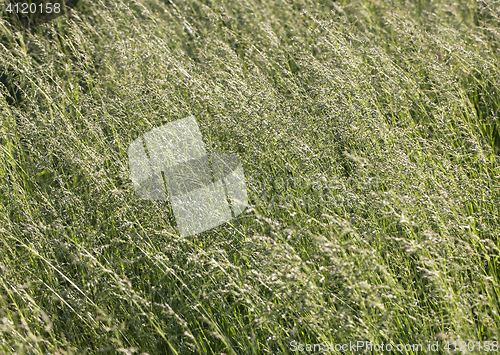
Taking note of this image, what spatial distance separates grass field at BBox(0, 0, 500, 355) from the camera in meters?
1.58

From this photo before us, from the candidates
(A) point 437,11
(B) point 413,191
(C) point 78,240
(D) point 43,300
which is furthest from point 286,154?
(A) point 437,11

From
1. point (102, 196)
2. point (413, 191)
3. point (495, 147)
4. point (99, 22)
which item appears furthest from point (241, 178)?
point (99, 22)

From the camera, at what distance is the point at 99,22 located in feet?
15.0

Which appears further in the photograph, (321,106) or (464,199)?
(321,106)

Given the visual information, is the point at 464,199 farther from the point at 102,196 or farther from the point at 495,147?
the point at 102,196

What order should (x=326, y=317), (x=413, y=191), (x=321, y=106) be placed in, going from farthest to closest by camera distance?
1. (x=321, y=106)
2. (x=413, y=191)
3. (x=326, y=317)

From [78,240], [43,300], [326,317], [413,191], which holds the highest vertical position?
[413,191]

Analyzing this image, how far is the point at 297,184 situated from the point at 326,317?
33.6 inches

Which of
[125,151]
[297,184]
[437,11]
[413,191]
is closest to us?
[413,191]

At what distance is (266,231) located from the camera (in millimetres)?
1983

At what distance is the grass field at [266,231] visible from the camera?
5.18 feet

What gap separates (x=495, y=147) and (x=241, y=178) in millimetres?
1778

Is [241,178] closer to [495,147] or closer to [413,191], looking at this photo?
[413,191]

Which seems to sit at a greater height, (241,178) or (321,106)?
(321,106)
